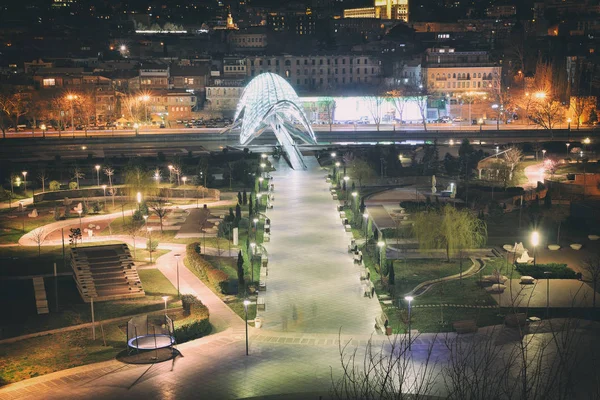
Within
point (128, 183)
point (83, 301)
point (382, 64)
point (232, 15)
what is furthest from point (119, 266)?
point (232, 15)

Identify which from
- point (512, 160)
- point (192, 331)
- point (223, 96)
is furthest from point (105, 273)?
point (223, 96)

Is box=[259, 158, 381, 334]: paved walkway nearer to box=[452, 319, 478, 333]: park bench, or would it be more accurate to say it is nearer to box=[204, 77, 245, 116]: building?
box=[452, 319, 478, 333]: park bench

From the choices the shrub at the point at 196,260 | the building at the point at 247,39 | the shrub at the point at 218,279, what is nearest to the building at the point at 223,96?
the building at the point at 247,39

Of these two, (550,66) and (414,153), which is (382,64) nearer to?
(550,66)

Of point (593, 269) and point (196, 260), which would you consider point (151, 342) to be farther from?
point (593, 269)

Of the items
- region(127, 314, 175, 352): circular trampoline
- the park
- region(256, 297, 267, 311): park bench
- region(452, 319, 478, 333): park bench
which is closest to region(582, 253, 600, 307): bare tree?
the park

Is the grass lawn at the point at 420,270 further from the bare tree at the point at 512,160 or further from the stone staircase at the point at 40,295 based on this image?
the bare tree at the point at 512,160
